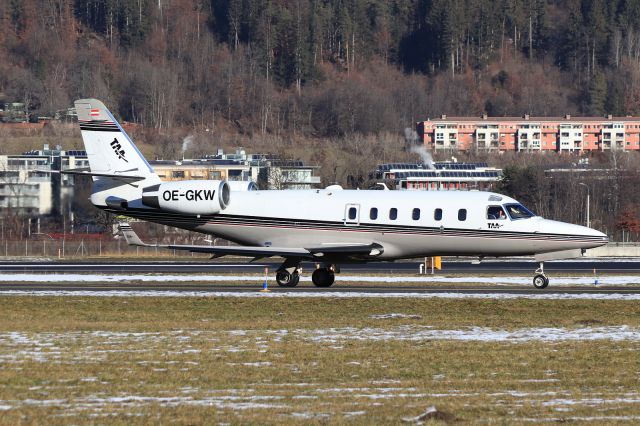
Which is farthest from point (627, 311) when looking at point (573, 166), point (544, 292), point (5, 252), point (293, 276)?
point (573, 166)

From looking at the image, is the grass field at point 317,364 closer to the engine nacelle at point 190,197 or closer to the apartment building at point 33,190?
the engine nacelle at point 190,197

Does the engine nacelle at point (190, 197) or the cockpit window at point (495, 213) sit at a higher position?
the engine nacelle at point (190, 197)

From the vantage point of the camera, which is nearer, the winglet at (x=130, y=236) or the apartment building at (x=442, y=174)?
the winglet at (x=130, y=236)

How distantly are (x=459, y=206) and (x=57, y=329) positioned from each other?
17072 millimetres

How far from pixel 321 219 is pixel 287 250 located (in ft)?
6.11

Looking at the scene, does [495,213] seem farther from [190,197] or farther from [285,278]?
[190,197]

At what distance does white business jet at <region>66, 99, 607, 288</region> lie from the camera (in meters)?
41.5

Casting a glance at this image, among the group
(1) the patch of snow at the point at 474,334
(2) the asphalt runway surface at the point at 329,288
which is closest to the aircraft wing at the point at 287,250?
(2) the asphalt runway surface at the point at 329,288

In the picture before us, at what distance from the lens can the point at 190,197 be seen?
4334 cm

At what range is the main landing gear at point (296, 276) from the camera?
140 ft

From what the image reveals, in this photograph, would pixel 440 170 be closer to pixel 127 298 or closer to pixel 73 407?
pixel 127 298

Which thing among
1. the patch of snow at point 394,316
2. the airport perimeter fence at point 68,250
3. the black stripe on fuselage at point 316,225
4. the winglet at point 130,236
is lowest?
the airport perimeter fence at point 68,250

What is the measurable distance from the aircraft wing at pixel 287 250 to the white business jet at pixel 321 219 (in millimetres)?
31

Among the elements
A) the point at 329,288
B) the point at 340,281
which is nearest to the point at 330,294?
the point at 329,288
